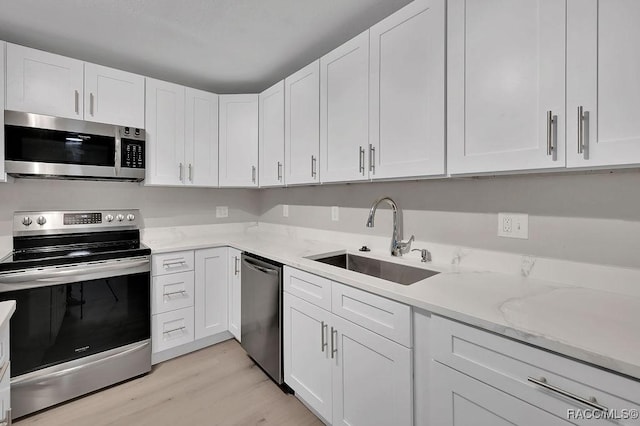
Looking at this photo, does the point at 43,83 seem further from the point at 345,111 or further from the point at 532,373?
the point at 532,373

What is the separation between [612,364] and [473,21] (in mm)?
1274

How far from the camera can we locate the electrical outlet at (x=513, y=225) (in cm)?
134

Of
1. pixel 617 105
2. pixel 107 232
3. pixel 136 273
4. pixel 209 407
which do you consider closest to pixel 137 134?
pixel 107 232

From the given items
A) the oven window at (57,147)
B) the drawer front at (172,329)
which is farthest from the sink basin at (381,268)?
the oven window at (57,147)

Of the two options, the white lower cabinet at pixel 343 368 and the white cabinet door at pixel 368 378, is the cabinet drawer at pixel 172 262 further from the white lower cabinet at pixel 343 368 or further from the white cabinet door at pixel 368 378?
the white cabinet door at pixel 368 378

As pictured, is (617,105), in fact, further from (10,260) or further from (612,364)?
(10,260)

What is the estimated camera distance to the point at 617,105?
89cm

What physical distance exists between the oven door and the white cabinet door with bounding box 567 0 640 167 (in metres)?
2.55

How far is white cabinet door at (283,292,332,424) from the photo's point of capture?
1.54 m

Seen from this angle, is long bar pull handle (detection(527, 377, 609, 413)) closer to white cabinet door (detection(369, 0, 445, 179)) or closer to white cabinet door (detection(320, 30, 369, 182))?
white cabinet door (detection(369, 0, 445, 179))

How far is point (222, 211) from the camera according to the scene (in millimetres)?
3119

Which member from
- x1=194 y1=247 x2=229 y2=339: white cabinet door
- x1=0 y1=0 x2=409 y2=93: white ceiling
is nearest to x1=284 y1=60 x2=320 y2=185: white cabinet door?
x1=0 y1=0 x2=409 y2=93: white ceiling

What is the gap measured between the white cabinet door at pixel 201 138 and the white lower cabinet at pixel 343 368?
1.39 meters

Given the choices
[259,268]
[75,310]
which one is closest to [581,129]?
[259,268]
